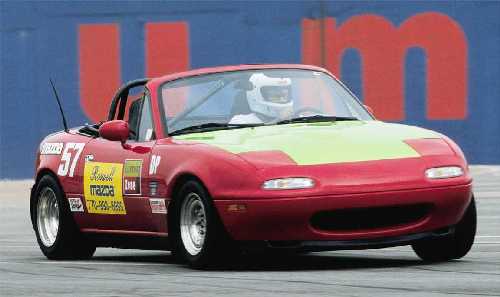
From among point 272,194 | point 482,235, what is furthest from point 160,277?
point 482,235

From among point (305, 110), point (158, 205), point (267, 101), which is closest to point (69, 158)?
point (158, 205)

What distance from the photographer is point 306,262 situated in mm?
11016

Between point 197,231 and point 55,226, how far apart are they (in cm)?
244

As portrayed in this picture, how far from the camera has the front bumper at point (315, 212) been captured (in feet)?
32.1

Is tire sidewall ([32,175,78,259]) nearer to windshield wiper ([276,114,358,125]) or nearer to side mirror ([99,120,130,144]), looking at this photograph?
side mirror ([99,120,130,144])

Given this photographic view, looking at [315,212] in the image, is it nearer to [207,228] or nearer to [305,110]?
[207,228]

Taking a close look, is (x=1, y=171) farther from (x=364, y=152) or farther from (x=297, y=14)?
(x=364, y=152)

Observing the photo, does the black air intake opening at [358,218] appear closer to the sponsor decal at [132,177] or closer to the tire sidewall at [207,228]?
the tire sidewall at [207,228]

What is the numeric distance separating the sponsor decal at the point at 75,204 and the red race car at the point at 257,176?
0.04 feet

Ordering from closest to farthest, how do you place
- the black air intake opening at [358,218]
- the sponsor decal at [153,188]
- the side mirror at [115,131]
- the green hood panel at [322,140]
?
the black air intake opening at [358,218]
the green hood panel at [322,140]
the sponsor decal at [153,188]
the side mirror at [115,131]

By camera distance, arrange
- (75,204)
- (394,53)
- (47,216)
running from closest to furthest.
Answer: (75,204) → (47,216) → (394,53)

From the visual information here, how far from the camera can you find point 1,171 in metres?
24.5

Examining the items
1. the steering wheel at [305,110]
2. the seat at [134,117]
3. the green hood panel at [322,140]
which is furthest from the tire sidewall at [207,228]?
the seat at [134,117]

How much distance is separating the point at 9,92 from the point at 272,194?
15252mm
